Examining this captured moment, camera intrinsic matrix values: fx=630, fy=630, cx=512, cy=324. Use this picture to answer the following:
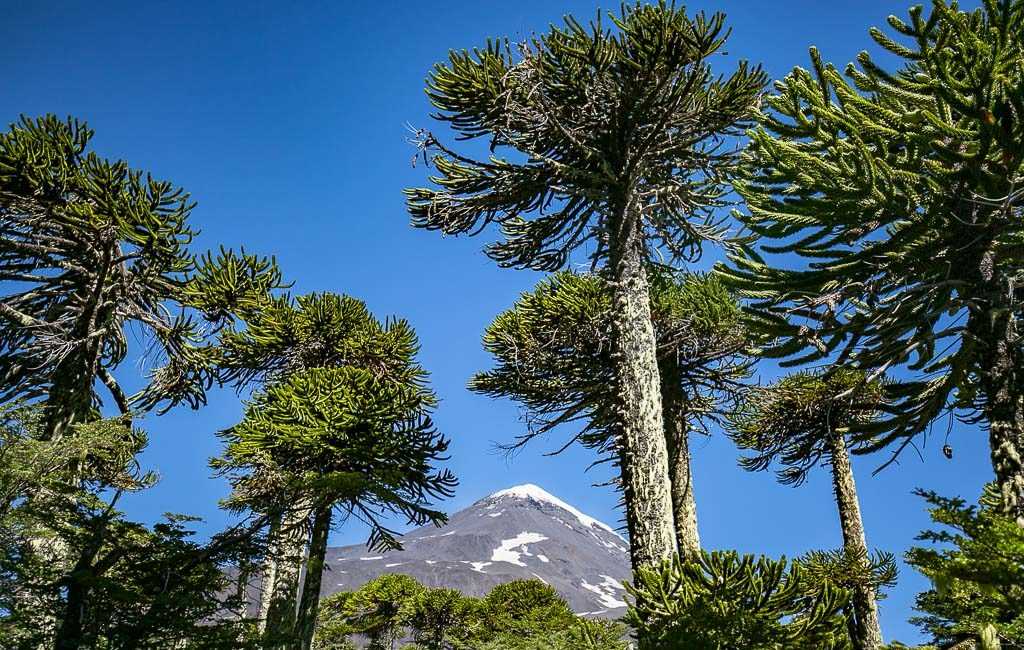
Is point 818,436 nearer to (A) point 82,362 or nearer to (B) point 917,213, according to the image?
(B) point 917,213

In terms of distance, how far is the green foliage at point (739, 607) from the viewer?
498 centimetres

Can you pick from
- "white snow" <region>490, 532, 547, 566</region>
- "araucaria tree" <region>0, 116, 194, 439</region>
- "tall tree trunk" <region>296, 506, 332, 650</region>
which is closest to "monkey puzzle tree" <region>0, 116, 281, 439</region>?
"araucaria tree" <region>0, 116, 194, 439</region>

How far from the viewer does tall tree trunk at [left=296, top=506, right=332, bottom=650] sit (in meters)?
10.3

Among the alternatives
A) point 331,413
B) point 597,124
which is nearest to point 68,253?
point 331,413

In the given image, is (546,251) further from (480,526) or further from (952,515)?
(480,526)

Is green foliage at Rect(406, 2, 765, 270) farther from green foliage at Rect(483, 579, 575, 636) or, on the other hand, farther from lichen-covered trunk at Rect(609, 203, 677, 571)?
green foliage at Rect(483, 579, 575, 636)

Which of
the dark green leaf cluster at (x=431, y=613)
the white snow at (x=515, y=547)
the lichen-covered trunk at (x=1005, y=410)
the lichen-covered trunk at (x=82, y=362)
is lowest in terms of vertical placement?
the dark green leaf cluster at (x=431, y=613)

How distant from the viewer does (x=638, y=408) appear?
21.7ft

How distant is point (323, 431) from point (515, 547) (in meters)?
90.3

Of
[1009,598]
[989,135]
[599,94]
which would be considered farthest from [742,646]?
[599,94]

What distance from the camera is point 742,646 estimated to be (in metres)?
5.13

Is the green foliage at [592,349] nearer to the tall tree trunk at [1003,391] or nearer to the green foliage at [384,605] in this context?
the tall tree trunk at [1003,391]

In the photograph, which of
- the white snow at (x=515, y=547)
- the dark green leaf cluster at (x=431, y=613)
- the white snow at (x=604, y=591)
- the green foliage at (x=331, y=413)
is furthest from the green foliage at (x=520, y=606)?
the white snow at (x=604, y=591)

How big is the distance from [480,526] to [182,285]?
100007 millimetres
